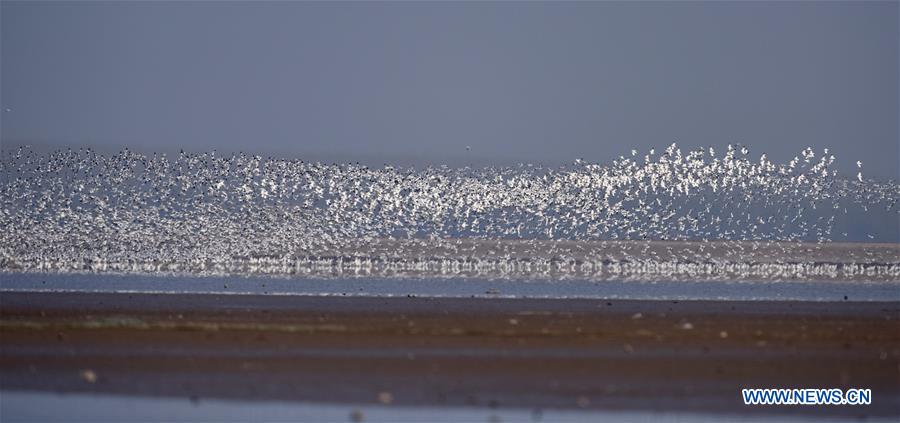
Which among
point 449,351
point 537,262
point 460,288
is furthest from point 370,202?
point 449,351

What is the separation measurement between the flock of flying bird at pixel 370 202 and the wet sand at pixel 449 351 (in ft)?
35.2

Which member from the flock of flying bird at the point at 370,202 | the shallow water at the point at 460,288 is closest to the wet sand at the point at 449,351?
the shallow water at the point at 460,288

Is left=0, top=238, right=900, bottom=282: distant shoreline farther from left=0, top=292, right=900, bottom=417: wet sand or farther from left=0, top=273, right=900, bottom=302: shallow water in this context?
left=0, top=292, right=900, bottom=417: wet sand

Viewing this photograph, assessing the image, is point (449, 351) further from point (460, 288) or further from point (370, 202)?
point (370, 202)

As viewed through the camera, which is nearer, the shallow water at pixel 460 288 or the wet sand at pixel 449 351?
the wet sand at pixel 449 351

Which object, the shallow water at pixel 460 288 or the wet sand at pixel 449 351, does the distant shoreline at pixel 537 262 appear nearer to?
the shallow water at pixel 460 288

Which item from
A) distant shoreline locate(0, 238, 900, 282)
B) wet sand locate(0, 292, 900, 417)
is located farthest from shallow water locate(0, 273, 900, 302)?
wet sand locate(0, 292, 900, 417)

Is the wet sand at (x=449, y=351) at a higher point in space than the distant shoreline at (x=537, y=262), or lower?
lower

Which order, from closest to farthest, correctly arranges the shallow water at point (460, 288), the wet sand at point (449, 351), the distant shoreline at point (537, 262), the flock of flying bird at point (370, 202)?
the wet sand at point (449, 351) → the shallow water at point (460, 288) → the distant shoreline at point (537, 262) → the flock of flying bird at point (370, 202)

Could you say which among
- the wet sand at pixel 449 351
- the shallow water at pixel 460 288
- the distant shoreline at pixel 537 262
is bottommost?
the wet sand at pixel 449 351

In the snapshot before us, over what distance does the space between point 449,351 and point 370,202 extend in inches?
787

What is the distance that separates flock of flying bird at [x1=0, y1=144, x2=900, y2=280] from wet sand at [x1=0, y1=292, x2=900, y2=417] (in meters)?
10.7

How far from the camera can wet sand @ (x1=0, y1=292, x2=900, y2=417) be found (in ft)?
52.3

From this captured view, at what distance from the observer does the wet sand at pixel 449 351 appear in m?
15.9
